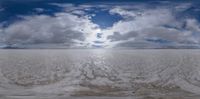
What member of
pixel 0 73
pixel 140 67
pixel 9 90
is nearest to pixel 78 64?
pixel 140 67

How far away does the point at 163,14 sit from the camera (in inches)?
528

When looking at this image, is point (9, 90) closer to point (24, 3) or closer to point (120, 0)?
point (24, 3)

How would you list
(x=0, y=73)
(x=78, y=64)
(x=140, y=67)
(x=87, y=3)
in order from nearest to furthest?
1. (x=87, y=3)
2. (x=0, y=73)
3. (x=140, y=67)
4. (x=78, y=64)

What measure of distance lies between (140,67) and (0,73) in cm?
600

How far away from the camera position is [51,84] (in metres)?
14.1

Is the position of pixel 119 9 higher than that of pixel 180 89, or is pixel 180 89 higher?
pixel 119 9

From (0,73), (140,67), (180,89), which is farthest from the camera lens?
(140,67)

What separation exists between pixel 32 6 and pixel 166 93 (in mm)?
5199

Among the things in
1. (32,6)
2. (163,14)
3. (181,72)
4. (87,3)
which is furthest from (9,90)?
(181,72)

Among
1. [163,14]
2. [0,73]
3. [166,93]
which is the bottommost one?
Answer: [166,93]

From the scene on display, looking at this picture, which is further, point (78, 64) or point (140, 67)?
point (78, 64)

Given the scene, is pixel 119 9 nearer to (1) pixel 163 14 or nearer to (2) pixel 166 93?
(1) pixel 163 14

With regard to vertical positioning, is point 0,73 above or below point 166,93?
above

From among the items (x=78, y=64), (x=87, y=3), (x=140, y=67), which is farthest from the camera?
(x=78, y=64)
